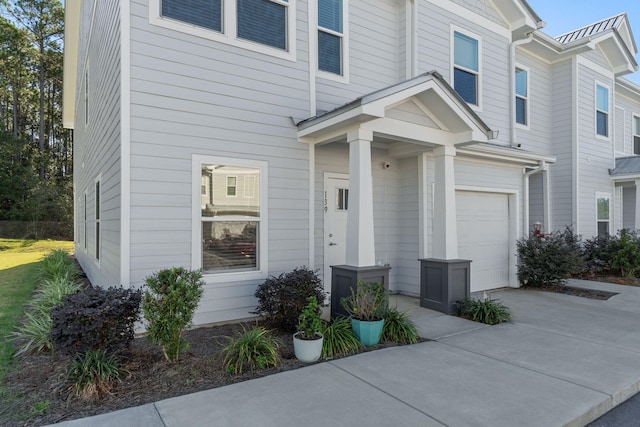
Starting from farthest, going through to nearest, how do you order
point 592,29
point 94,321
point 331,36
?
point 592,29, point 331,36, point 94,321

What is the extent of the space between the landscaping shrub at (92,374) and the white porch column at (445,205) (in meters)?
4.87

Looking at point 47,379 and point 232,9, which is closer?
point 47,379

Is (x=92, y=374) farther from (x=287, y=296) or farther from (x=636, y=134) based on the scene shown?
(x=636, y=134)

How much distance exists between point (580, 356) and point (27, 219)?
27990mm

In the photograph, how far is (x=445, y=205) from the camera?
6336 mm

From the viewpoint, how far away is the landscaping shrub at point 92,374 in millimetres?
3240

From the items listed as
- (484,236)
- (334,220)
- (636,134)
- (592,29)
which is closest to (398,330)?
(334,220)

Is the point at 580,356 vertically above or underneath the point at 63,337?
underneath

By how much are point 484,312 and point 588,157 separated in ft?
26.1

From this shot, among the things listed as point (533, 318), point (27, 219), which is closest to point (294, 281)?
point (533, 318)

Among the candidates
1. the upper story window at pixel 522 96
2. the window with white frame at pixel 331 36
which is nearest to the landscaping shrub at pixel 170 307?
the window with white frame at pixel 331 36

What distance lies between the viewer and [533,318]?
6.01 metres

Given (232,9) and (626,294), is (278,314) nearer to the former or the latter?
(232,9)

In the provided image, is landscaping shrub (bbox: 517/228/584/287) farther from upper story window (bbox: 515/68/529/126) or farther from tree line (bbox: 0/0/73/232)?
tree line (bbox: 0/0/73/232)
